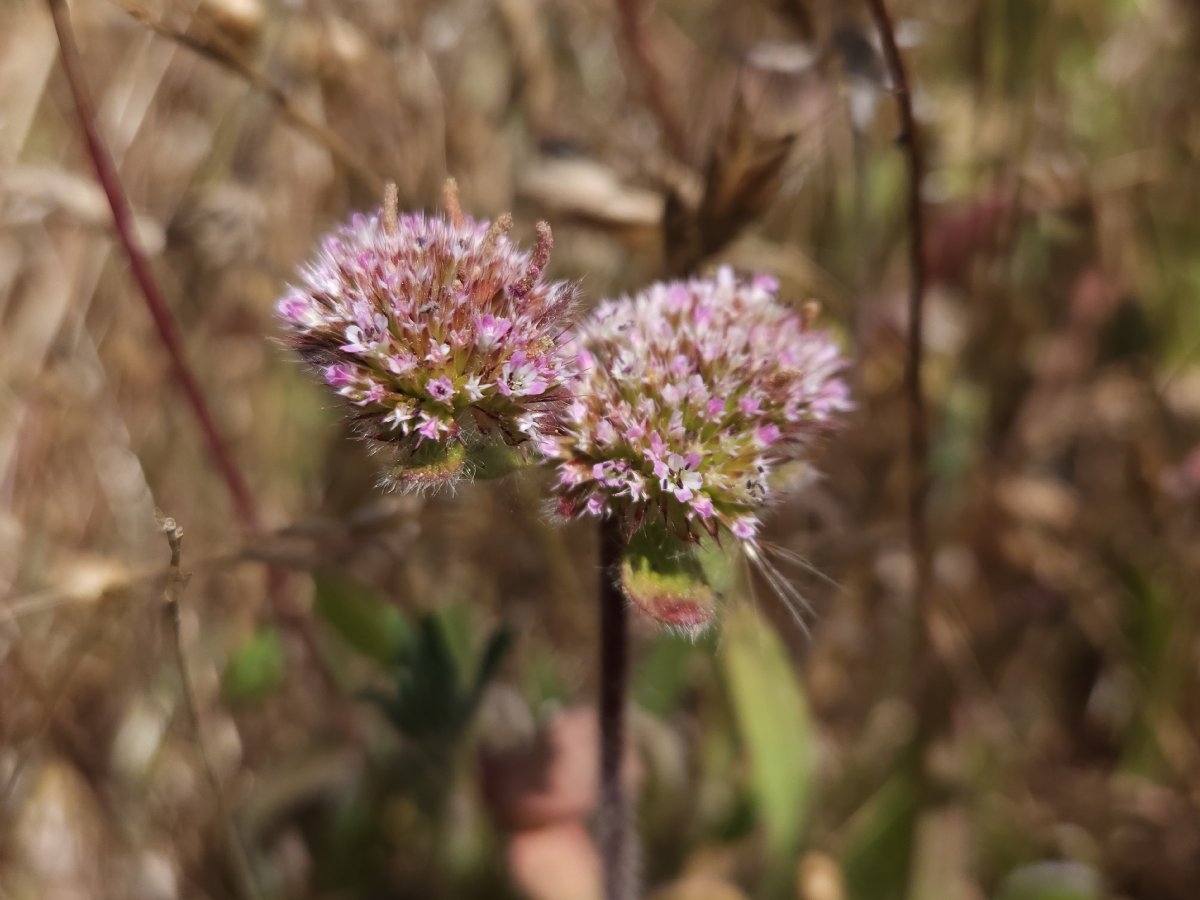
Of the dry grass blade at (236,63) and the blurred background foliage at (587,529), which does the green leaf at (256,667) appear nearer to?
the blurred background foliage at (587,529)

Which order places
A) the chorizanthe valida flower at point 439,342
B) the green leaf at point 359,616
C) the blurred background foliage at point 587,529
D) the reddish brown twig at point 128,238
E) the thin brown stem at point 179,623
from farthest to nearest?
the blurred background foliage at point 587,529, the green leaf at point 359,616, the reddish brown twig at point 128,238, the thin brown stem at point 179,623, the chorizanthe valida flower at point 439,342

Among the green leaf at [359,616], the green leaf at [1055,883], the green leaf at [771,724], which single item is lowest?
the green leaf at [1055,883]

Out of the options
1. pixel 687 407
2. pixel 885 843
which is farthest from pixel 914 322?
pixel 885 843

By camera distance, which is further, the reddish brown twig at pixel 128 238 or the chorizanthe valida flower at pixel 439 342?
the reddish brown twig at pixel 128 238

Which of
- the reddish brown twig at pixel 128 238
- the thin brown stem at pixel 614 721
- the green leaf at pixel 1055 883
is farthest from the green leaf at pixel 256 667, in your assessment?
the green leaf at pixel 1055 883

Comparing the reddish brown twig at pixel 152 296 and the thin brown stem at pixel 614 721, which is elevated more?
the reddish brown twig at pixel 152 296

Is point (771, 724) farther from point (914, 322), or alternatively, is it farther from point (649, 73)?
point (649, 73)
